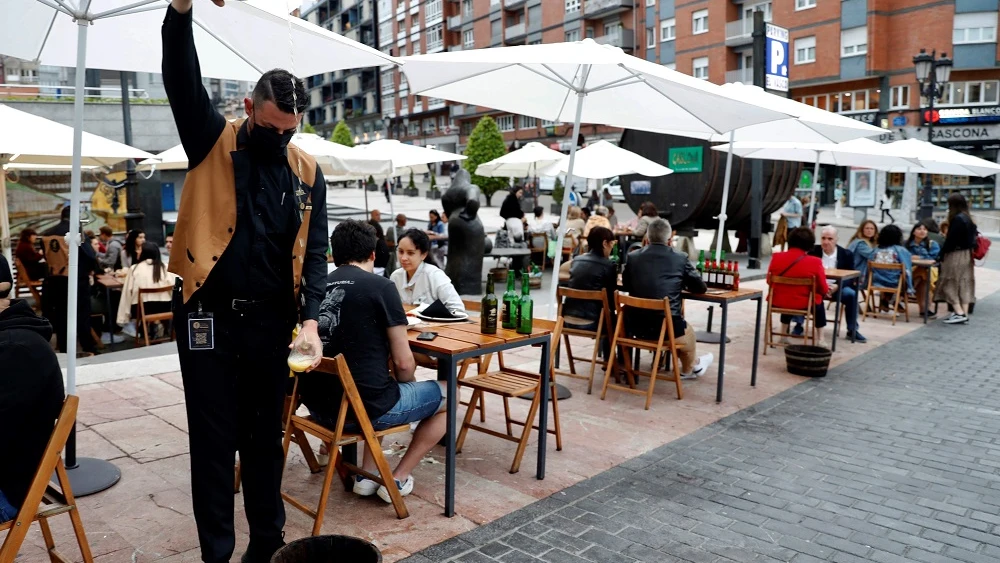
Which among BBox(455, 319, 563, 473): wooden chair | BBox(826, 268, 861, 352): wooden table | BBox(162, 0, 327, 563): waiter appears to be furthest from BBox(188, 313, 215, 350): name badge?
BBox(826, 268, 861, 352): wooden table

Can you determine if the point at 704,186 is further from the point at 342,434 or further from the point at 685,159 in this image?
the point at 342,434

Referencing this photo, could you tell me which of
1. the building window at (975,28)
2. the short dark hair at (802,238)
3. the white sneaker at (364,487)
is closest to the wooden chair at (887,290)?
the short dark hair at (802,238)

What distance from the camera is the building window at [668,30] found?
44406 mm

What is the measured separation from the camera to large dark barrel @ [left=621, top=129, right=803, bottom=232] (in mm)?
15594

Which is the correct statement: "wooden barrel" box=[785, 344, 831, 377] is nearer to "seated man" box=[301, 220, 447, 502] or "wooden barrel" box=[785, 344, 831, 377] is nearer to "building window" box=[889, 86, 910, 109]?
"seated man" box=[301, 220, 447, 502]

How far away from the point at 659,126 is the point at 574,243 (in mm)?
6333

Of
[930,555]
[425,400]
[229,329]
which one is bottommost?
[930,555]

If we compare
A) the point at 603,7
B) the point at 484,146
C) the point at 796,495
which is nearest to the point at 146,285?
the point at 796,495

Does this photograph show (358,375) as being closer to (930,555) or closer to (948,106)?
(930,555)

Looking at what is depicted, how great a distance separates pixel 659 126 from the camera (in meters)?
6.93

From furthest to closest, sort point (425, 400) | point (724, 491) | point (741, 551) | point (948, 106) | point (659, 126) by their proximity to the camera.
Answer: point (948, 106)
point (659, 126)
point (724, 491)
point (425, 400)
point (741, 551)

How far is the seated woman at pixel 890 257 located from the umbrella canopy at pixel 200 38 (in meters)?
7.62

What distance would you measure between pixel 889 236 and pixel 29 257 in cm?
1060

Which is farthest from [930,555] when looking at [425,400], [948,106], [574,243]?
[948,106]
